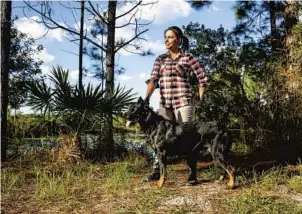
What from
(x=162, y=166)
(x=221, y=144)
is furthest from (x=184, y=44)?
(x=162, y=166)

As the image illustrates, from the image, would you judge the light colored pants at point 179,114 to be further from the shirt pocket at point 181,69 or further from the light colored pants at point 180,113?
the shirt pocket at point 181,69

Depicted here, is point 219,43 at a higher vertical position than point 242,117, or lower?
higher

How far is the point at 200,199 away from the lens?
Result: 4027 mm

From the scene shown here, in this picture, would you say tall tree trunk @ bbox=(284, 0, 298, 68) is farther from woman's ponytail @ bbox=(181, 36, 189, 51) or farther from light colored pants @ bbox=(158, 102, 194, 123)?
light colored pants @ bbox=(158, 102, 194, 123)

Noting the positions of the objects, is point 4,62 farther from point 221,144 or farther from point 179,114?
point 221,144

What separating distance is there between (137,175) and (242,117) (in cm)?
297

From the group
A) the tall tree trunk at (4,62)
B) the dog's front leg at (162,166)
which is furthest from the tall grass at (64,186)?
the tall tree trunk at (4,62)

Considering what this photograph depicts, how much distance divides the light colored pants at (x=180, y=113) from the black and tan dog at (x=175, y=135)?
0.57 ft

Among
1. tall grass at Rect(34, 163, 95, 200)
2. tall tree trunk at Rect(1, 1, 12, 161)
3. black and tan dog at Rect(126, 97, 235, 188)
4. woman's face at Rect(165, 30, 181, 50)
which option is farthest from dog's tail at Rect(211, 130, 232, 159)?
tall tree trunk at Rect(1, 1, 12, 161)

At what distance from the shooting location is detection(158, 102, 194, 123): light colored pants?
4938 millimetres

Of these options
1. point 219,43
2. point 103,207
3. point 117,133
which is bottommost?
point 103,207

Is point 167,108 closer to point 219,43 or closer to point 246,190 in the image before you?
point 246,190

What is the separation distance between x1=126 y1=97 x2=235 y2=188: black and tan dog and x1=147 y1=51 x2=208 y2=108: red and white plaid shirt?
1.12ft

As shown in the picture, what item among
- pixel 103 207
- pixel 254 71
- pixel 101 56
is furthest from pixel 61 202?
pixel 101 56
